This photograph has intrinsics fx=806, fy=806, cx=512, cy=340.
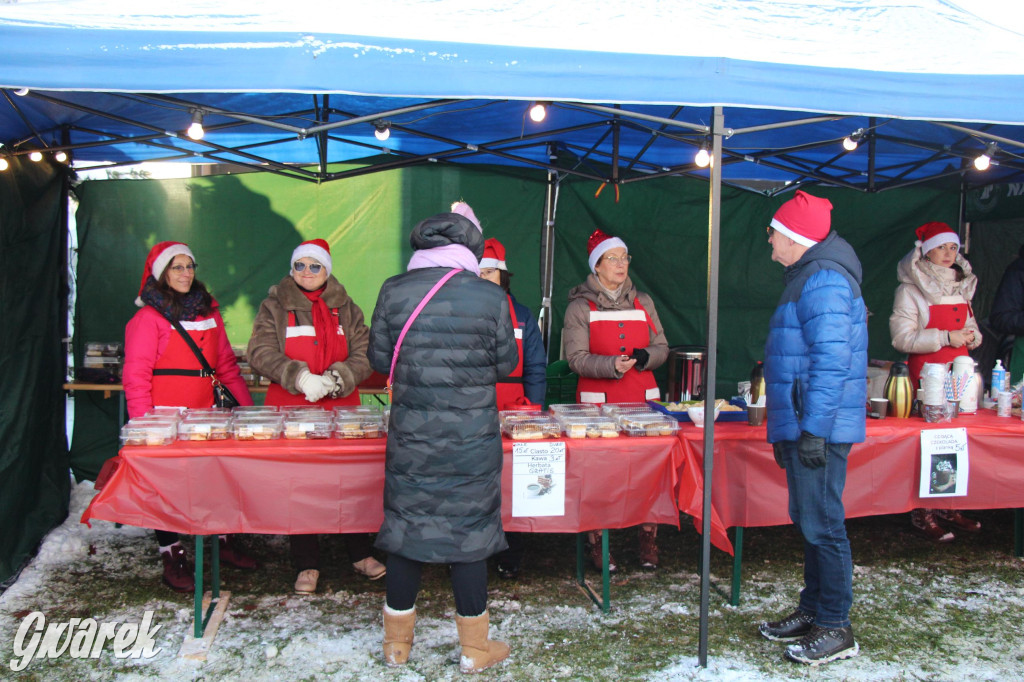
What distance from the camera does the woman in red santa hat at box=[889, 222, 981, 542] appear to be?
15.7 feet

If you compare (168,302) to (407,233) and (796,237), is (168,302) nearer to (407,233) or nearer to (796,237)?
(407,233)

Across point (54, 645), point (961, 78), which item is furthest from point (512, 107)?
point (54, 645)

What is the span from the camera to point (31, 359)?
454 cm

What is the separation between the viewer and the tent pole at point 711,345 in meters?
3.02

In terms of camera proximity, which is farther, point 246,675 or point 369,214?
point 369,214

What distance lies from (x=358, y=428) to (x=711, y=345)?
59.8 inches

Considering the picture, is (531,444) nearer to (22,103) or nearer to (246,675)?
(246,675)

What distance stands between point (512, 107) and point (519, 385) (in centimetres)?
154

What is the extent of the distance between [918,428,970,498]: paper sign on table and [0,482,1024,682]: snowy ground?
1.78ft

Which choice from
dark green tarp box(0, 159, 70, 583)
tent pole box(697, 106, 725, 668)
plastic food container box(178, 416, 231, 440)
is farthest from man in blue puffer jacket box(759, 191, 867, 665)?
dark green tarp box(0, 159, 70, 583)

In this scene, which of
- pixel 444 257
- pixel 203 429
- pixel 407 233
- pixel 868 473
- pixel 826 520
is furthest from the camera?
pixel 407 233

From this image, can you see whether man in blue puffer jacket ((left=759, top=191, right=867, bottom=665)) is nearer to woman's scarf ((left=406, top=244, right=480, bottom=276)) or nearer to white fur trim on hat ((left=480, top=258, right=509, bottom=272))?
Answer: woman's scarf ((left=406, top=244, right=480, bottom=276))

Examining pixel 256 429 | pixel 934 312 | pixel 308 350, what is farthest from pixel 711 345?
pixel 934 312

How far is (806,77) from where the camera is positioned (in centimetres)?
295
